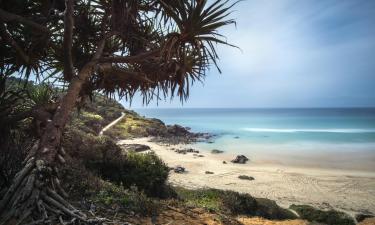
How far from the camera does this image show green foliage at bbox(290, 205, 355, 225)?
36.6 feet

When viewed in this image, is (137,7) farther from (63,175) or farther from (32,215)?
(32,215)

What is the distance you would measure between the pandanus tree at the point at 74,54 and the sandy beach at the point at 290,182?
10.7 meters

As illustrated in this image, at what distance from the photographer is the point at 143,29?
557 centimetres

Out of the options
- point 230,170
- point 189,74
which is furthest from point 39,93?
point 230,170

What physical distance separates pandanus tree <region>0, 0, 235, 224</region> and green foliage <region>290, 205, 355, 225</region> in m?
8.87

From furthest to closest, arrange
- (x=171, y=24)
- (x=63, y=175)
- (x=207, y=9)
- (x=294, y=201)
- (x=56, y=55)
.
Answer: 1. (x=294, y=201)
2. (x=56, y=55)
3. (x=63, y=175)
4. (x=171, y=24)
5. (x=207, y=9)

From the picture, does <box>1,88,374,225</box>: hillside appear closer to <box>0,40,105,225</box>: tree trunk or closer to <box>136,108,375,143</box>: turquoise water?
<box>0,40,105,225</box>: tree trunk

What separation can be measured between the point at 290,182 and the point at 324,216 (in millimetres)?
6865

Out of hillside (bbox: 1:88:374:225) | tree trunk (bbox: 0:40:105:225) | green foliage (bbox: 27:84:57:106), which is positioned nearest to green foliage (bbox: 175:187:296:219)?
hillside (bbox: 1:88:374:225)

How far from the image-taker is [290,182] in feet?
60.3

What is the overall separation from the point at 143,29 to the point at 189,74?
1.21m

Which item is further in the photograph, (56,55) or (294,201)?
(294,201)

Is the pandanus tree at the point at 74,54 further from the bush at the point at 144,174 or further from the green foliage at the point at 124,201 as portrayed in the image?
the bush at the point at 144,174

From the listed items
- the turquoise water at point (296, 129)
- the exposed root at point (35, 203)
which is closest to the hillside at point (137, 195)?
the exposed root at point (35, 203)
